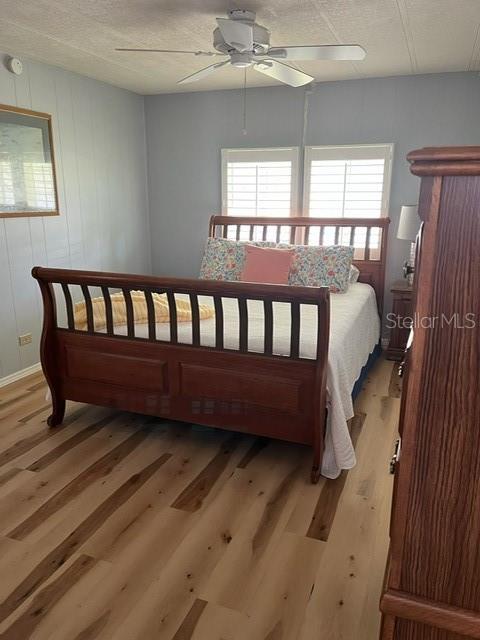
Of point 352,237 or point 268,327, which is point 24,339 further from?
point 352,237

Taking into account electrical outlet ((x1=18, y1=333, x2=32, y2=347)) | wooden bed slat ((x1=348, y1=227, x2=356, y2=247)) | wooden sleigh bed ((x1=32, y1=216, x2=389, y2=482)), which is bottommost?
electrical outlet ((x1=18, y1=333, x2=32, y2=347))

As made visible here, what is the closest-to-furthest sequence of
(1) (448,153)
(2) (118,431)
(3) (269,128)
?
(1) (448,153)
(2) (118,431)
(3) (269,128)

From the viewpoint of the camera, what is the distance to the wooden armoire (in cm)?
77

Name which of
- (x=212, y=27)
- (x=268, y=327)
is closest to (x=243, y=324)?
(x=268, y=327)

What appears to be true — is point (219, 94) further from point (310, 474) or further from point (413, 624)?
point (413, 624)

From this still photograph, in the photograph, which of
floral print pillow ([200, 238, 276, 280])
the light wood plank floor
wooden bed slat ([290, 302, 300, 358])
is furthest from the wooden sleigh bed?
floral print pillow ([200, 238, 276, 280])

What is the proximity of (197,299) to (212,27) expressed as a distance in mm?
1723

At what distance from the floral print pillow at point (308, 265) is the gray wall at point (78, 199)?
122cm

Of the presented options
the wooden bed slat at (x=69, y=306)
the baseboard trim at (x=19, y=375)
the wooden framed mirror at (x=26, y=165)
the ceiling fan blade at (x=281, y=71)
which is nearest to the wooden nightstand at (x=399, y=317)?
the ceiling fan blade at (x=281, y=71)

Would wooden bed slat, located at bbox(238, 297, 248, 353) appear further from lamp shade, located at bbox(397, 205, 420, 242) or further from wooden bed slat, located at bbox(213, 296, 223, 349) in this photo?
lamp shade, located at bbox(397, 205, 420, 242)

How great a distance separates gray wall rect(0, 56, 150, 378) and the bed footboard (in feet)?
3.59

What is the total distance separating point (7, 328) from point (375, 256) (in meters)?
3.16

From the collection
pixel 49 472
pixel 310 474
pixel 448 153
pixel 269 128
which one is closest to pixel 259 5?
pixel 269 128

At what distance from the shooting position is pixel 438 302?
32.0 inches
